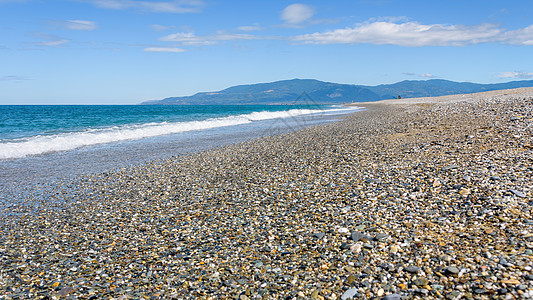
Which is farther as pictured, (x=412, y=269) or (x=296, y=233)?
(x=296, y=233)

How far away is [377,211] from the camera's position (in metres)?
7.25

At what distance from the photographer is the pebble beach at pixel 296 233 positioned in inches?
194

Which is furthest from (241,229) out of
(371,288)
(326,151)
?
(326,151)

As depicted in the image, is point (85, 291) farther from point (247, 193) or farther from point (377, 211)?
point (377, 211)

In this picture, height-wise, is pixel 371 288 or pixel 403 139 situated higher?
pixel 403 139

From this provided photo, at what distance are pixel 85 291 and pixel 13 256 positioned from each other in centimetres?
244

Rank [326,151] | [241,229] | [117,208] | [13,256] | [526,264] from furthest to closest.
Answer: [326,151]
[117,208]
[241,229]
[13,256]
[526,264]

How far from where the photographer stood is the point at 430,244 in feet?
18.4

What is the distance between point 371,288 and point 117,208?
7.13 m

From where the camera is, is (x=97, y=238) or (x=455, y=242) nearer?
(x=455, y=242)

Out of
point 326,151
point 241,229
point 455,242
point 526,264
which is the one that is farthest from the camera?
point 326,151

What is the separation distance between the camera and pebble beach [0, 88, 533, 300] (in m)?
4.93

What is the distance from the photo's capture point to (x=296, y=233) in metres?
6.69

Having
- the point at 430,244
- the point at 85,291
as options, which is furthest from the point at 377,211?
the point at 85,291
